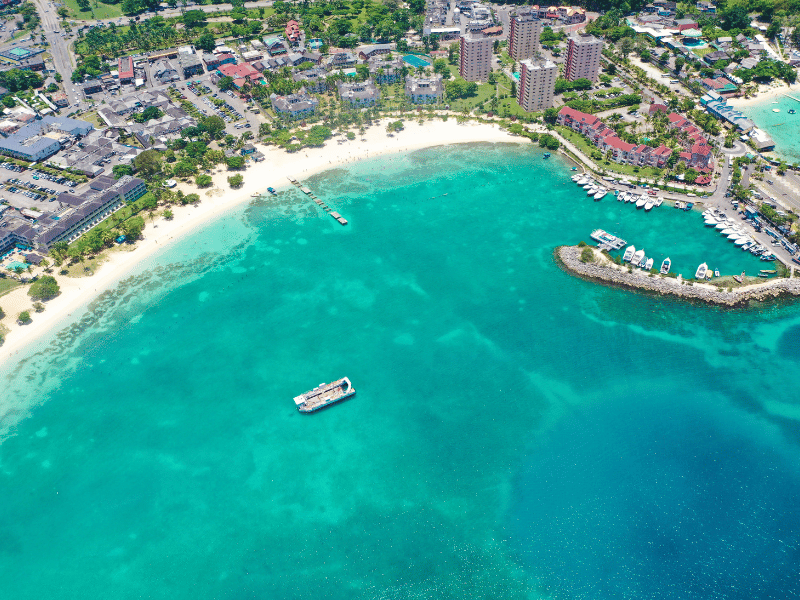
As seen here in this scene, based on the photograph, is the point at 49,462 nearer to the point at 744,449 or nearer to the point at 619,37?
the point at 744,449

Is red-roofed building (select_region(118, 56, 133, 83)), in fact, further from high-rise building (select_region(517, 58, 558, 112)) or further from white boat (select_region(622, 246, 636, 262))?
white boat (select_region(622, 246, 636, 262))

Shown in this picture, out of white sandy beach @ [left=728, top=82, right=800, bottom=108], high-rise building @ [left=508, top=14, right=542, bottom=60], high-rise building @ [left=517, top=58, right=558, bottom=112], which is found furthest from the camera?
high-rise building @ [left=508, top=14, right=542, bottom=60]

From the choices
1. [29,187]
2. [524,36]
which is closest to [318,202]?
[29,187]

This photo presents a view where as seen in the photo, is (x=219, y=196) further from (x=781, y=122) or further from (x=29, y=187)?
(x=781, y=122)

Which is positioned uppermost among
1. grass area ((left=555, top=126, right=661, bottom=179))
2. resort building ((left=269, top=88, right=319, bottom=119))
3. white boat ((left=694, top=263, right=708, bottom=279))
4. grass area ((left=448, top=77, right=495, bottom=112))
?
resort building ((left=269, top=88, right=319, bottom=119))

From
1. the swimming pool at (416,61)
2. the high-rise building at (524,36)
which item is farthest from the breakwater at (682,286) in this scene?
the high-rise building at (524,36)

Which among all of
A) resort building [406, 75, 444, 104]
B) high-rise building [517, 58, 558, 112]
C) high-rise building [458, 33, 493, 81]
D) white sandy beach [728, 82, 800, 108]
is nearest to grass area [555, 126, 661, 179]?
high-rise building [517, 58, 558, 112]
